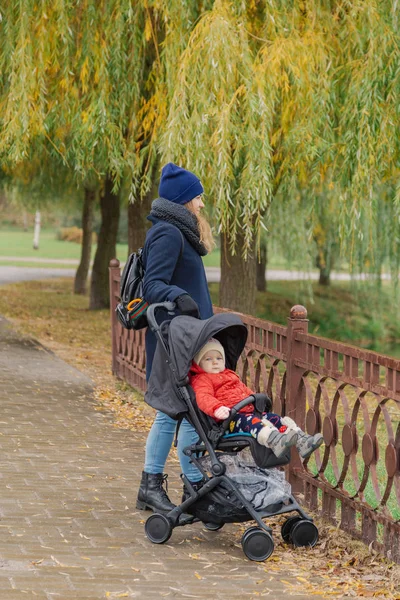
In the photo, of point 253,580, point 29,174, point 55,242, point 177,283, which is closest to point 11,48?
point 177,283

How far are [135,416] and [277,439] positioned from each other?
4.39m

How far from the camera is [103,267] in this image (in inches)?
851

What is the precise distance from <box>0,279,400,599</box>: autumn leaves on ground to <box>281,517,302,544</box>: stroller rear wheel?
0.14 feet

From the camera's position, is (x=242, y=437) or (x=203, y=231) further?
(x=203, y=231)

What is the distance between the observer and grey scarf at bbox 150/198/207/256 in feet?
18.9

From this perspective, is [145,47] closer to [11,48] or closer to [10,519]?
[11,48]

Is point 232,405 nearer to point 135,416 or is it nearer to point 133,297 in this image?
point 133,297

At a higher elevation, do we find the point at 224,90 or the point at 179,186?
the point at 224,90

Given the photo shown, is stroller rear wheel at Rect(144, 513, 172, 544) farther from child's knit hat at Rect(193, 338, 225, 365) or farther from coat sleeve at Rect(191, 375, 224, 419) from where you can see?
child's knit hat at Rect(193, 338, 225, 365)

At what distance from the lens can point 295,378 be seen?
631 cm

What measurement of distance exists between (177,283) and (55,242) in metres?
66.6

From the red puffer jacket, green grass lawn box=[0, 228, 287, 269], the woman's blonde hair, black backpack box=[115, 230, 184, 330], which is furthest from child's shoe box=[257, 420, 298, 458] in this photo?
green grass lawn box=[0, 228, 287, 269]

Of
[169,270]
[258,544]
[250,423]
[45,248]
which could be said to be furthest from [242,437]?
[45,248]

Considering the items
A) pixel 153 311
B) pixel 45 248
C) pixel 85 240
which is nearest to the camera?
pixel 153 311
